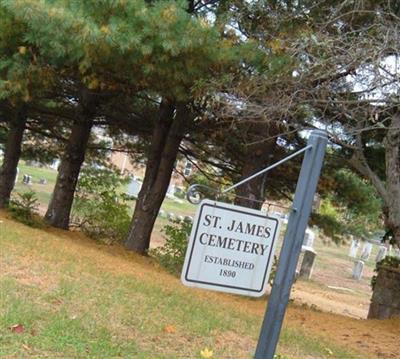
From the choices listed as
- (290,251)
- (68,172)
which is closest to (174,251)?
(68,172)

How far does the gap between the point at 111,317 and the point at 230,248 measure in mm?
2704

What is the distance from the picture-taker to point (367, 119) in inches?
267

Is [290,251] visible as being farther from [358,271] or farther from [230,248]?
[358,271]

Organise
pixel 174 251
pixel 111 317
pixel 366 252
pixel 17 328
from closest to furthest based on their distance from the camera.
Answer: pixel 17 328, pixel 111 317, pixel 174 251, pixel 366 252

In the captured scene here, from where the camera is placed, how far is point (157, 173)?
11539 mm

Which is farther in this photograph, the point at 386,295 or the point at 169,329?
the point at 386,295

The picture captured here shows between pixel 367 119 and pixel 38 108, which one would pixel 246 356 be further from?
pixel 38 108

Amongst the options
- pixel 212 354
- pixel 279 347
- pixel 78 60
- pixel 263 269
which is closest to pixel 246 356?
pixel 212 354

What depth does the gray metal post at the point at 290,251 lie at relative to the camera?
2793 millimetres

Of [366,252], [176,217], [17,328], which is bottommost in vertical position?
[17,328]

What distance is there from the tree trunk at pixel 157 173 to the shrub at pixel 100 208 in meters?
1.39

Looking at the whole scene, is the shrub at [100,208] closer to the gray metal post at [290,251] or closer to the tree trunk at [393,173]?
the tree trunk at [393,173]

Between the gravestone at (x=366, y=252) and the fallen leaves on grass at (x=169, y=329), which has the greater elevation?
the gravestone at (x=366, y=252)

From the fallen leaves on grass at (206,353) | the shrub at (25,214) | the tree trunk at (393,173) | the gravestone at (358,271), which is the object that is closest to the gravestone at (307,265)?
the gravestone at (358,271)
